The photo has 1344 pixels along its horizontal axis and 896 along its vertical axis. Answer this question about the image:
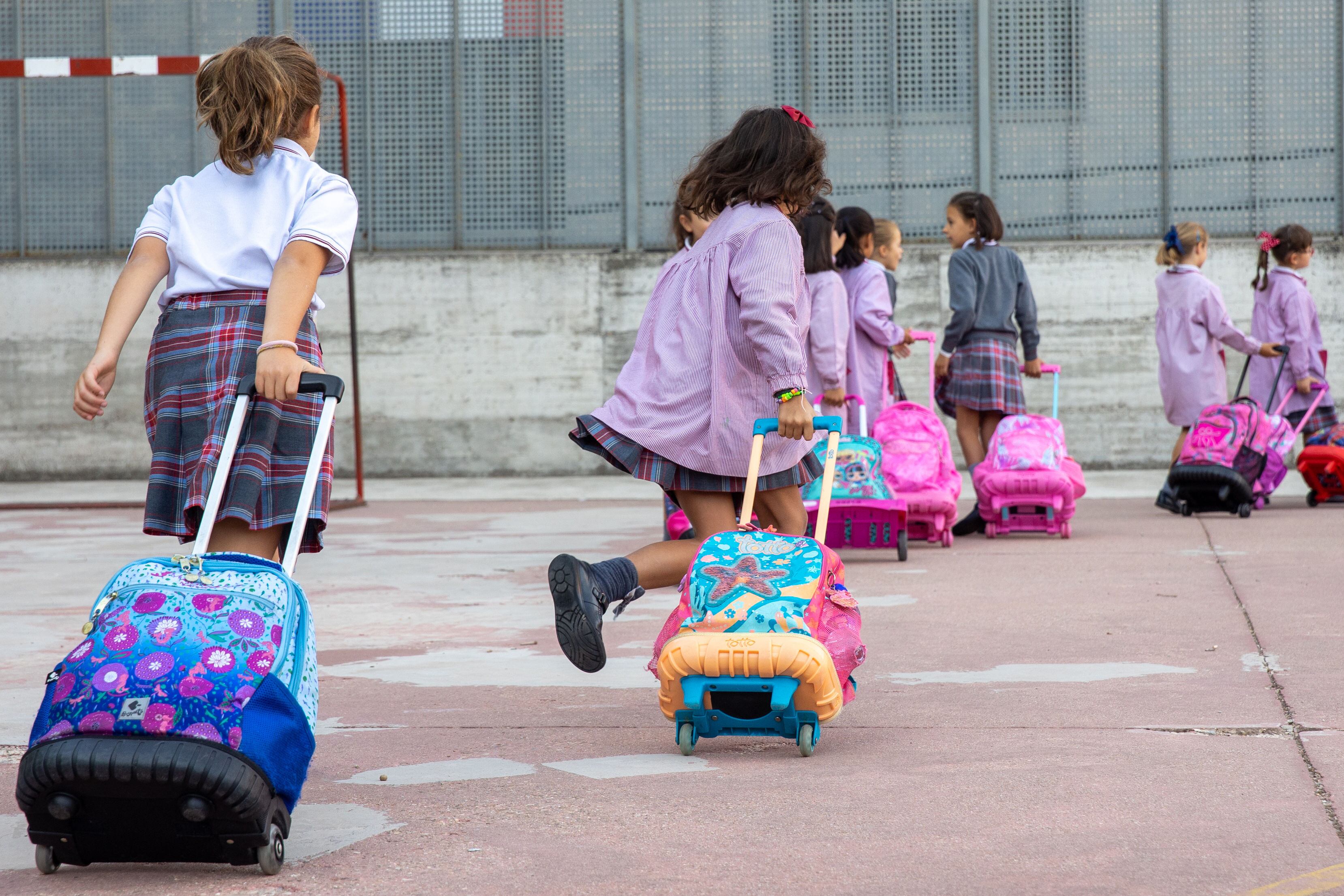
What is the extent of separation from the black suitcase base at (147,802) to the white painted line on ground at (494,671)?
1839 mm

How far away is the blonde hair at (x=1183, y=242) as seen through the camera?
9789 mm

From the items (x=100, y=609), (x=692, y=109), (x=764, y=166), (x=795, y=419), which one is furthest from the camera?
(x=692, y=109)

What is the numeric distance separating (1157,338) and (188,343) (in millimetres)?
7933

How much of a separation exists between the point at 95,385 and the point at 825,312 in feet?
14.3

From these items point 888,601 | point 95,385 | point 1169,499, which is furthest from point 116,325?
point 1169,499

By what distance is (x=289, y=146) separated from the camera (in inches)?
130

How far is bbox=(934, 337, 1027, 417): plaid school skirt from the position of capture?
8570mm

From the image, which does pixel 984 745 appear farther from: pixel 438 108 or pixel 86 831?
pixel 438 108

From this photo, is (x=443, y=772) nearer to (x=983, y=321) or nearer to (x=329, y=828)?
(x=329, y=828)

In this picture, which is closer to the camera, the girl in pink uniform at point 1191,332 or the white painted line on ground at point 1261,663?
the white painted line on ground at point 1261,663

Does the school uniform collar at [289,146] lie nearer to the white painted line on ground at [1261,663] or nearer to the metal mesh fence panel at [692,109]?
the white painted line on ground at [1261,663]

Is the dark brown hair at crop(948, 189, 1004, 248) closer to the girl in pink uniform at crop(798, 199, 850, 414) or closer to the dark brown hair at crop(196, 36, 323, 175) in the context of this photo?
the girl in pink uniform at crop(798, 199, 850, 414)

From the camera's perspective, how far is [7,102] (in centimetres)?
1375

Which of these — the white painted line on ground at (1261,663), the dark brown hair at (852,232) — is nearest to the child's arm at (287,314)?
the white painted line on ground at (1261,663)
